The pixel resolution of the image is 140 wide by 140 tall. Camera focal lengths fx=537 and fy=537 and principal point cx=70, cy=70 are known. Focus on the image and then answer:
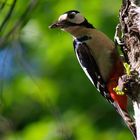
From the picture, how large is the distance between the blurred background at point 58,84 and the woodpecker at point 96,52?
0.80 m

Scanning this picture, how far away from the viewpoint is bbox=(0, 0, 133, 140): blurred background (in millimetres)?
5613

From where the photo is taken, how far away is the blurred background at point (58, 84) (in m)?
5.61

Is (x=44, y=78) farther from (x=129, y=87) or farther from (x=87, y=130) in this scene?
Answer: (x=129, y=87)

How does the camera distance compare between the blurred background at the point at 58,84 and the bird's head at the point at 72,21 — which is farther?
the blurred background at the point at 58,84

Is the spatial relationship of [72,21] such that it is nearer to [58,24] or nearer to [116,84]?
[58,24]

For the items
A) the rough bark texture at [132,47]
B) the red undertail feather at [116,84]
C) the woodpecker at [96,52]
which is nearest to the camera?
the rough bark texture at [132,47]

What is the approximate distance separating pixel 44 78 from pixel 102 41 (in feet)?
6.36

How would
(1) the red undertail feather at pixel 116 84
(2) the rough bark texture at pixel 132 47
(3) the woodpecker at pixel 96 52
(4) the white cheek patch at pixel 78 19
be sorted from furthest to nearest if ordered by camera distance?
(4) the white cheek patch at pixel 78 19 → (3) the woodpecker at pixel 96 52 → (1) the red undertail feather at pixel 116 84 → (2) the rough bark texture at pixel 132 47

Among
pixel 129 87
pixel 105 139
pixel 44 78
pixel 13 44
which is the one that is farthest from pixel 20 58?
pixel 44 78

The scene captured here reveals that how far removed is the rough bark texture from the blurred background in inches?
59.6

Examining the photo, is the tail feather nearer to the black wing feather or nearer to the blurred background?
the black wing feather

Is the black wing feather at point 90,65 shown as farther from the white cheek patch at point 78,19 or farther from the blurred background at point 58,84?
the blurred background at point 58,84

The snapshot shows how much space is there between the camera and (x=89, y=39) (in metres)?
4.60

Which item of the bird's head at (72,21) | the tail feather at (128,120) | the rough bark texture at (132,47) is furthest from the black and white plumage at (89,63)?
the rough bark texture at (132,47)
